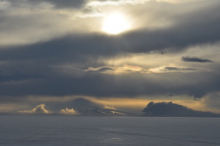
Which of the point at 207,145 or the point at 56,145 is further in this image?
the point at 207,145

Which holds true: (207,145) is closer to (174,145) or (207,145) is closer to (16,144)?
(174,145)

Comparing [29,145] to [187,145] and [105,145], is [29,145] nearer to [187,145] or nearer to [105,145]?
[105,145]

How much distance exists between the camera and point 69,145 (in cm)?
11019

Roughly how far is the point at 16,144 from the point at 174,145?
169ft

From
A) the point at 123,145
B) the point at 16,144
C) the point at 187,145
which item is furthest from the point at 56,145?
the point at 187,145

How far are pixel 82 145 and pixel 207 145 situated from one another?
42632 millimetres

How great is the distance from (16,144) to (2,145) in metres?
4.80

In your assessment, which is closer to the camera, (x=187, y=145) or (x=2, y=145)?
(x=2, y=145)

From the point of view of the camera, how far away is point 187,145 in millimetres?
115938

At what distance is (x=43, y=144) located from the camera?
112 m

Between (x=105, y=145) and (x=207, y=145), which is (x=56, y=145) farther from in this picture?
(x=207, y=145)

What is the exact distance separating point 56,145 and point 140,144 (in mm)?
27823

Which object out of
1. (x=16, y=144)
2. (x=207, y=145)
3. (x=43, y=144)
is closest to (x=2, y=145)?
(x=16, y=144)

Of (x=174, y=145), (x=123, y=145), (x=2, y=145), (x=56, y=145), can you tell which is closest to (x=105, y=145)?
(x=123, y=145)
